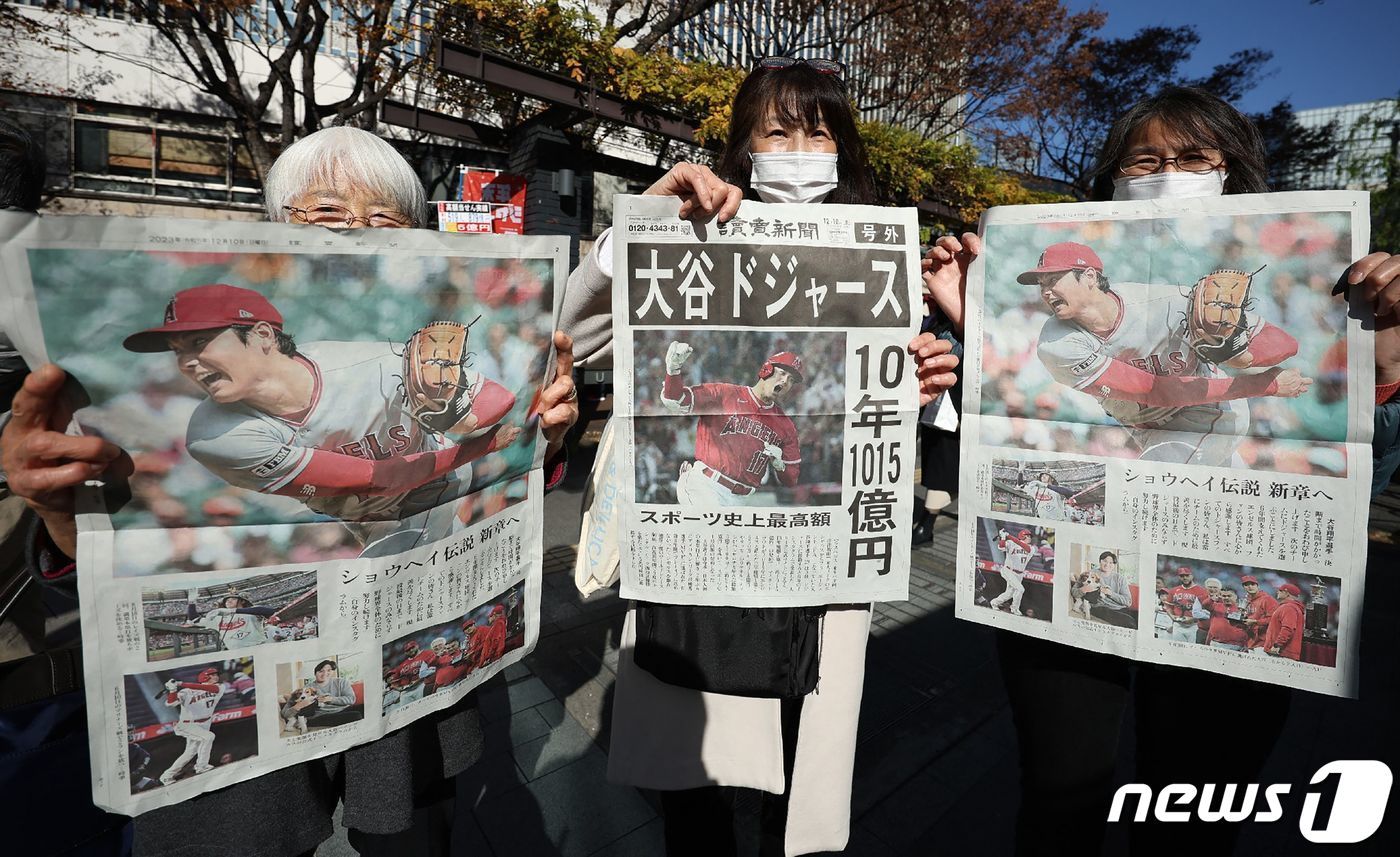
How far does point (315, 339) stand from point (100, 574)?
0.44 meters

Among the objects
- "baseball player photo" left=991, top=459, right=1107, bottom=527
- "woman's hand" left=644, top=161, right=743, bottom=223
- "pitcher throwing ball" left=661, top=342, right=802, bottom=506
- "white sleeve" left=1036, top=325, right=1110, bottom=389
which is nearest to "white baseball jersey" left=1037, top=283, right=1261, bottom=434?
"white sleeve" left=1036, top=325, right=1110, bottom=389

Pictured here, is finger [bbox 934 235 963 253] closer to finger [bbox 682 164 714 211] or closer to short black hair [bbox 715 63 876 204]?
short black hair [bbox 715 63 876 204]

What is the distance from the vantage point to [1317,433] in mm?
1212

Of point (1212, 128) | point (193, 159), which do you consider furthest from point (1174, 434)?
point (193, 159)

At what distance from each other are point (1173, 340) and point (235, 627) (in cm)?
174

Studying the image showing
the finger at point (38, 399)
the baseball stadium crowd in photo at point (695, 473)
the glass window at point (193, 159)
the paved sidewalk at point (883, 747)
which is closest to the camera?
the finger at point (38, 399)

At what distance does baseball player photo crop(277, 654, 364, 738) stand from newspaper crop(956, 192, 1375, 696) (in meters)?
1.21

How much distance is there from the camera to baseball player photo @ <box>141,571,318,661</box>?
998 millimetres

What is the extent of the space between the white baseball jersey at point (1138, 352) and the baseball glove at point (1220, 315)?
2 centimetres

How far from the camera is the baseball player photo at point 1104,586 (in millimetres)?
1330

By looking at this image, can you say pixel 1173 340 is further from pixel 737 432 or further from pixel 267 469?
pixel 267 469

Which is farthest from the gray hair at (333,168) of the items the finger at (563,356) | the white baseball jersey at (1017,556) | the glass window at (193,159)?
the glass window at (193,159)

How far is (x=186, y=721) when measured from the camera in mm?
1030

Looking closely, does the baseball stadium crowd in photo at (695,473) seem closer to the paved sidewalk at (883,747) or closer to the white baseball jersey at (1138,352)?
the white baseball jersey at (1138,352)
